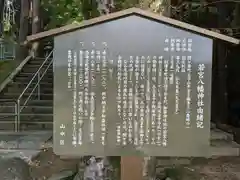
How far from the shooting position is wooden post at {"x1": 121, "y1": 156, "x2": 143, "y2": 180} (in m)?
4.77

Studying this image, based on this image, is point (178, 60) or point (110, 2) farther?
point (110, 2)

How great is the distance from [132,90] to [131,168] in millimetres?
814

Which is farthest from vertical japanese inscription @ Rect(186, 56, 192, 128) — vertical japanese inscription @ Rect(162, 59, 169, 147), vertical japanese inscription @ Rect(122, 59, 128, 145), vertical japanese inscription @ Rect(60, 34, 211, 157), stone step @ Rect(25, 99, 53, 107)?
stone step @ Rect(25, 99, 53, 107)

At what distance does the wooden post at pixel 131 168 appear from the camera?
4773 millimetres

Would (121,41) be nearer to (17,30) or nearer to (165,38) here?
(165,38)

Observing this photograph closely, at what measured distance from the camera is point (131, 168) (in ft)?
15.8

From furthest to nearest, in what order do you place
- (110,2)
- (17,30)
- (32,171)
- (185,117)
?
(17,30), (32,171), (110,2), (185,117)

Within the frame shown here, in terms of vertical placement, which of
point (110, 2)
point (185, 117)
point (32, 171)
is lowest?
point (32, 171)

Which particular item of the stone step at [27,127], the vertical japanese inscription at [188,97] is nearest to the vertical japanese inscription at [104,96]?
the vertical japanese inscription at [188,97]

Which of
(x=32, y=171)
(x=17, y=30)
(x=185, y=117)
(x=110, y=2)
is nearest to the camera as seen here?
(x=185, y=117)

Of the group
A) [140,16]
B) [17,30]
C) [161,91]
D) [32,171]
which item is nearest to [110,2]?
[140,16]

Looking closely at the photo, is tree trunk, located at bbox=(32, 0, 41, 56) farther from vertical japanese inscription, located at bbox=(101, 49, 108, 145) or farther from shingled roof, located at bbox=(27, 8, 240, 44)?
vertical japanese inscription, located at bbox=(101, 49, 108, 145)

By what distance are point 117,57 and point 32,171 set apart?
4.21 meters

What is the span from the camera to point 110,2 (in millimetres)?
6172
